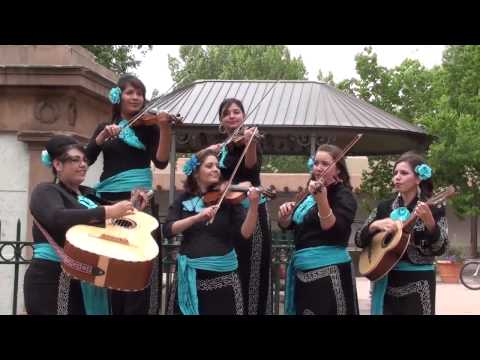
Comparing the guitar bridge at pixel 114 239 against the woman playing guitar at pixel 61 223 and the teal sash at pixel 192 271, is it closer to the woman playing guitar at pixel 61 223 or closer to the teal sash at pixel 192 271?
the woman playing guitar at pixel 61 223

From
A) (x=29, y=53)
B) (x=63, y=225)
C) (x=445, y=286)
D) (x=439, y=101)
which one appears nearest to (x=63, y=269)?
(x=63, y=225)

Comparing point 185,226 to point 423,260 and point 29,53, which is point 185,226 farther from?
point 29,53

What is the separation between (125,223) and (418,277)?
181cm

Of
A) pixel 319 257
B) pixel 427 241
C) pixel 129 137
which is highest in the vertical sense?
pixel 129 137

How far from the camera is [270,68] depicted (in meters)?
39.5

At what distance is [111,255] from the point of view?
3.68 meters

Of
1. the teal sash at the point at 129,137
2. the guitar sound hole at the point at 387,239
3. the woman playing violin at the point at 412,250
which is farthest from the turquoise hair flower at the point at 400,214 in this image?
the teal sash at the point at 129,137

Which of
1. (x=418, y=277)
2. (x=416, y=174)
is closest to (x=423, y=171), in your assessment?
(x=416, y=174)

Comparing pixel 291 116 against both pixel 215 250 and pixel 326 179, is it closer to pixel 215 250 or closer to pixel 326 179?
pixel 326 179

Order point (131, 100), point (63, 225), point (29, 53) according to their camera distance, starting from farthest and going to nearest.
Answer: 1. point (29, 53)
2. point (131, 100)
3. point (63, 225)

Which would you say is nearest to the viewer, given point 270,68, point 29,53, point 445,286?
point 29,53

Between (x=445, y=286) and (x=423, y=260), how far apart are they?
14151mm

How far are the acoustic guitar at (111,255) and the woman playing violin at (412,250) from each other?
4.99 ft

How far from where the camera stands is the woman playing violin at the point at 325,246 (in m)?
4.44
